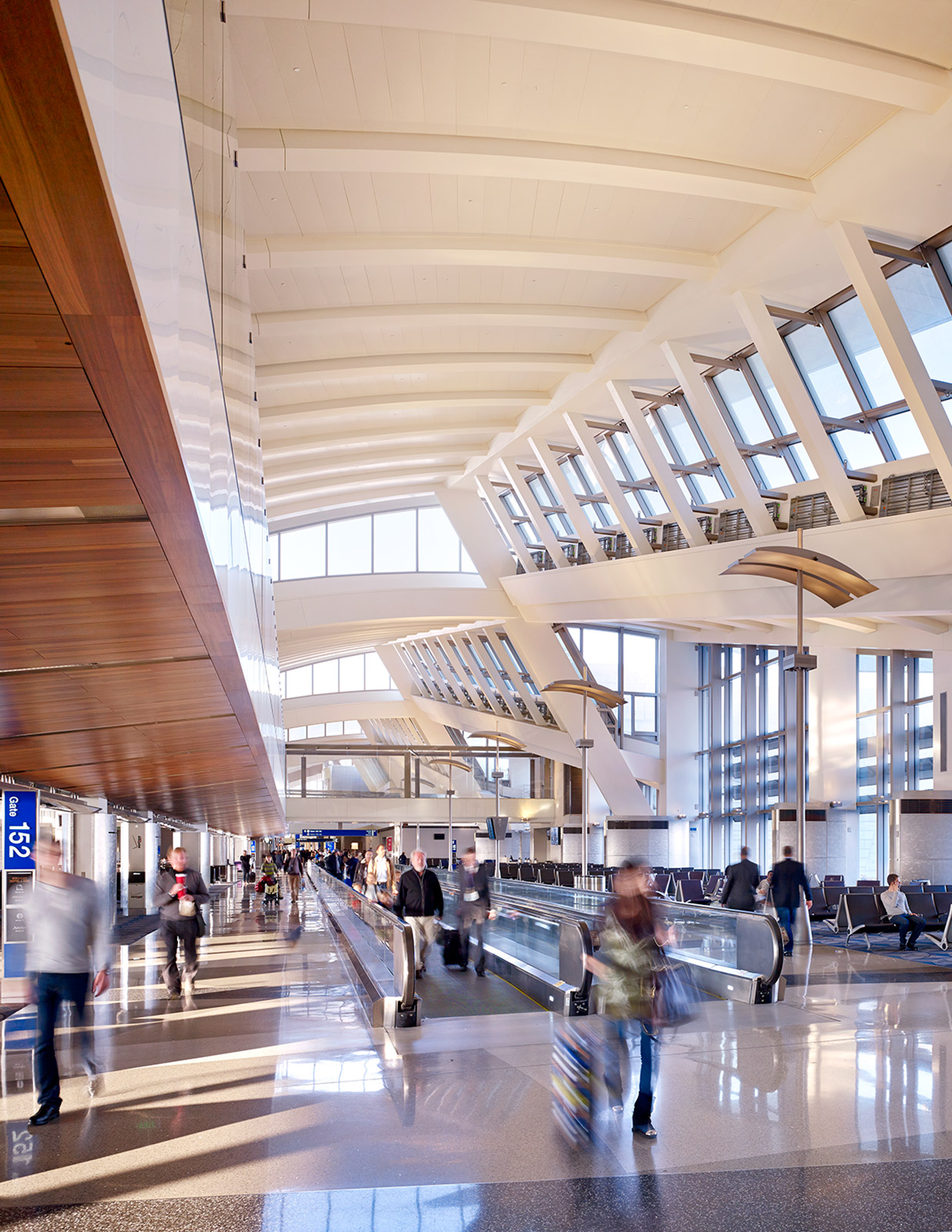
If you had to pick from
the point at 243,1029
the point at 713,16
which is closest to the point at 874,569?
the point at 713,16

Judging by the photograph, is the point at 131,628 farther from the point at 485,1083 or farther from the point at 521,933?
the point at 521,933

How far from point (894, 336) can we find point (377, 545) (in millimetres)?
25068

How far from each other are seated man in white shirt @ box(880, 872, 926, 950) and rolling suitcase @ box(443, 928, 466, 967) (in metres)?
6.70

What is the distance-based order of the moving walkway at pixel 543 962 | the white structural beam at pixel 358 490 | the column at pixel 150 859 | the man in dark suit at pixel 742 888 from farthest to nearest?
the column at pixel 150 859 → the white structural beam at pixel 358 490 → the man in dark suit at pixel 742 888 → the moving walkway at pixel 543 962

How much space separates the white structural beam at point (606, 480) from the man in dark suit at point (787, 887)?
31.1ft

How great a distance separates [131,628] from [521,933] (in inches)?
381

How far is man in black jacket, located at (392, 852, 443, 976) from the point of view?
13.5m

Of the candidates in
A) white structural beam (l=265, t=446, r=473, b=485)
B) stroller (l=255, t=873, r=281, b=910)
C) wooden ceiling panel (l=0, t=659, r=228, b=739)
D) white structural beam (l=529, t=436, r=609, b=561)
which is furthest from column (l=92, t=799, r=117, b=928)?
wooden ceiling panel (l=0, t=659, r=228, b=739)

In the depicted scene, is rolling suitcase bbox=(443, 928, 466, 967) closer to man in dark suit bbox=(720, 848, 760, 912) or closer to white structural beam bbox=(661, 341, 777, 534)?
man in dark suit bbox=(720, 848, 760, 912)

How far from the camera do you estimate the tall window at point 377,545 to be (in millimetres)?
36531

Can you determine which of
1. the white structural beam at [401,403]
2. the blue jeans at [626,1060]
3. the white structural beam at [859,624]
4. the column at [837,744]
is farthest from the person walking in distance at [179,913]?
the column at [837,744]

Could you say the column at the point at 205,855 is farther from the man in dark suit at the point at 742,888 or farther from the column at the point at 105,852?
the man in dark suit at the point at 742,888

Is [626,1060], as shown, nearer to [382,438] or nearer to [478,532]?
[382,438]

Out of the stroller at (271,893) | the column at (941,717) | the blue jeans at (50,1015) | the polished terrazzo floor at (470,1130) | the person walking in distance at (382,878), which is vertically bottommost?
the stroller at (271,893)
